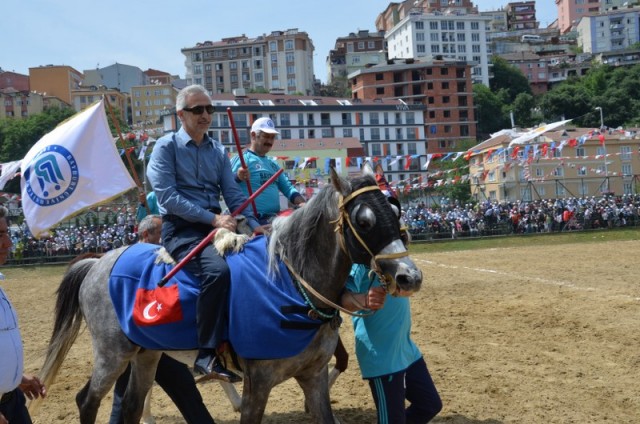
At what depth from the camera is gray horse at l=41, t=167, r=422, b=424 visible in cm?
414

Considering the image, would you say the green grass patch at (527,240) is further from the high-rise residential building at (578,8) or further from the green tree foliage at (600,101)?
the high-rise residential building at (578,8)

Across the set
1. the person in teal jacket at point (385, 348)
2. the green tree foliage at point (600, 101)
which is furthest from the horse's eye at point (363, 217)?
the green tree foliage at point (600, 101)

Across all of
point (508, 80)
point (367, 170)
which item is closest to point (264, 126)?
point (367, 170)

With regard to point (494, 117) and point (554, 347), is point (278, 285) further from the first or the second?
point (494, 117)

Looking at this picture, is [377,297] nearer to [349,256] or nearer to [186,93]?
[349,256]

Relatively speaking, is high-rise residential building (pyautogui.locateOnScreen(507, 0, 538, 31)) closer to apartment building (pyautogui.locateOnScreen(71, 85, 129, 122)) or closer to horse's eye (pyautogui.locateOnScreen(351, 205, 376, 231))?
apartment building (pyautogui.locateOnScreen(71, 85, 129, 122))

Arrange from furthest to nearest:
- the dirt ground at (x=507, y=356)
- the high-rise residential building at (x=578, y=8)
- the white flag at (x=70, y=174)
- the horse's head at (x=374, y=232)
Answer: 1. the high-rise residential building at (x=578, y=8)
2. the white flag at (x=70, y=174)
3. the dirt ground at (x=507, y=356)
4. the horse's head at (x=374, y=232)

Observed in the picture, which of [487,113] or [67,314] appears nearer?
[67,314]

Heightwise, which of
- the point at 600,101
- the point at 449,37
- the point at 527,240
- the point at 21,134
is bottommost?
the point at 527,240

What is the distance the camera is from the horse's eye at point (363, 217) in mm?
4133

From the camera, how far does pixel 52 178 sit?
8.40m

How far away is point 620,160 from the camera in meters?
71.6

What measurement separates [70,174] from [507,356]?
586 centimetres

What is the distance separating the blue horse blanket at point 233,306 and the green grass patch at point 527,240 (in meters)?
24.0
